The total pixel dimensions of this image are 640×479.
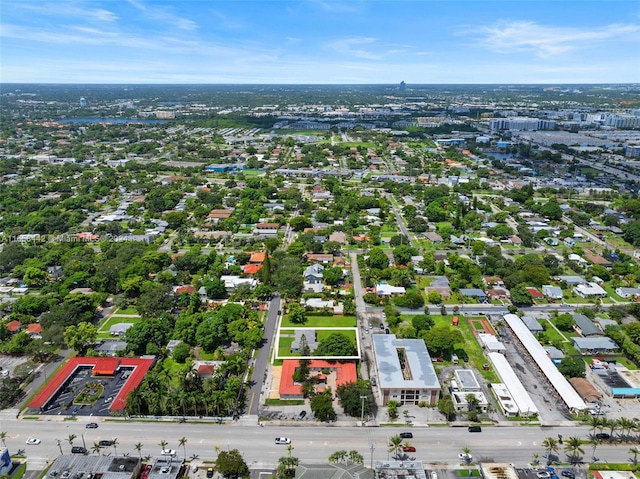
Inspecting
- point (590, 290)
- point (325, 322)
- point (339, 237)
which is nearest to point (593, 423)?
point (325, 322)

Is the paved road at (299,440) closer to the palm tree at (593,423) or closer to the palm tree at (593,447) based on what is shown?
the palm tree at (593,447)

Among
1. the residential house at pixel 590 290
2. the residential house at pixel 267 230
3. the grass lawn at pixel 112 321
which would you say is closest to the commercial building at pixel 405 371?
the residential house at pixel 590 290

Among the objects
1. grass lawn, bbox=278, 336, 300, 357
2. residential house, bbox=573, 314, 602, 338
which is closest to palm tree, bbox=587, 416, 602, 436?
residential house, bbox=573, 314, 602, 338

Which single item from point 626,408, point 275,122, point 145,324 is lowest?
point 626,408

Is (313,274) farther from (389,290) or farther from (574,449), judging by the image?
(574,449)

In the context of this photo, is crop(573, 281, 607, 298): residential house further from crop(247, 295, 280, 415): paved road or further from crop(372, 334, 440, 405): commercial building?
crop(247, 295, 280, 415): paved road

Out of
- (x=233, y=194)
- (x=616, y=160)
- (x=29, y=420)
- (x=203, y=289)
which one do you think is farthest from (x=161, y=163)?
(x=616, y=160)

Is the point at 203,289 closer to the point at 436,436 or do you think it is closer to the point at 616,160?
the point at 436,436
